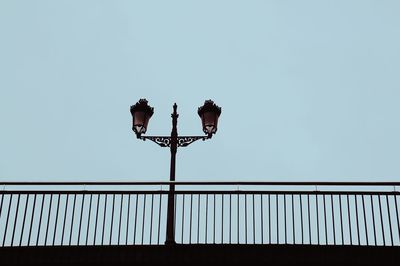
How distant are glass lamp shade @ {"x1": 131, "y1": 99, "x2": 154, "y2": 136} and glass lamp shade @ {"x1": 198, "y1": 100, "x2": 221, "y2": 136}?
1.19 m

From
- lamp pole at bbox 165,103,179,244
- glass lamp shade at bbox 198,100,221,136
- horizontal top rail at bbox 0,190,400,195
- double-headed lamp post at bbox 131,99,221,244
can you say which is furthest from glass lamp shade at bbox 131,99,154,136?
horizontal top rail at bbox 0,190,400,195

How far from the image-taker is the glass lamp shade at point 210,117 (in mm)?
13801

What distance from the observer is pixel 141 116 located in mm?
13773

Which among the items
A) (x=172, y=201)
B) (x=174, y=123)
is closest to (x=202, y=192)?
(x=172, y=201)

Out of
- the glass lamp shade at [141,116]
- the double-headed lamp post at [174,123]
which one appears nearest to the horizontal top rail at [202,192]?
the double-headed lamp post at [174,123]

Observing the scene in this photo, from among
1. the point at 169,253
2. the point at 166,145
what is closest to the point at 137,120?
the point at 166,145

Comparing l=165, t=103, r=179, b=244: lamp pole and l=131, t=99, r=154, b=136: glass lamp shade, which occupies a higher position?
l=131, t=99, r=154, b=136: glass lamp shade

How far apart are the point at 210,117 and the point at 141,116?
1.51 meters

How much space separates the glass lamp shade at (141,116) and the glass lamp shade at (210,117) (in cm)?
119

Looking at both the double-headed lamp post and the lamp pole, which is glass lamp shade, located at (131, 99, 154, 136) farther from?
the lamp pole

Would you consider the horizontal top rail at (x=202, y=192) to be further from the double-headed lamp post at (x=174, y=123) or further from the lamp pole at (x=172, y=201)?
the double-headed lamp post at (x=174, y=123)

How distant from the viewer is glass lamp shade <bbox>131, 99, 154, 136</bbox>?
45.0 ft

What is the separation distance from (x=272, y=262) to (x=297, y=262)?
0.43 metres

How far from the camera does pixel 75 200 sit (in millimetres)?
12008
